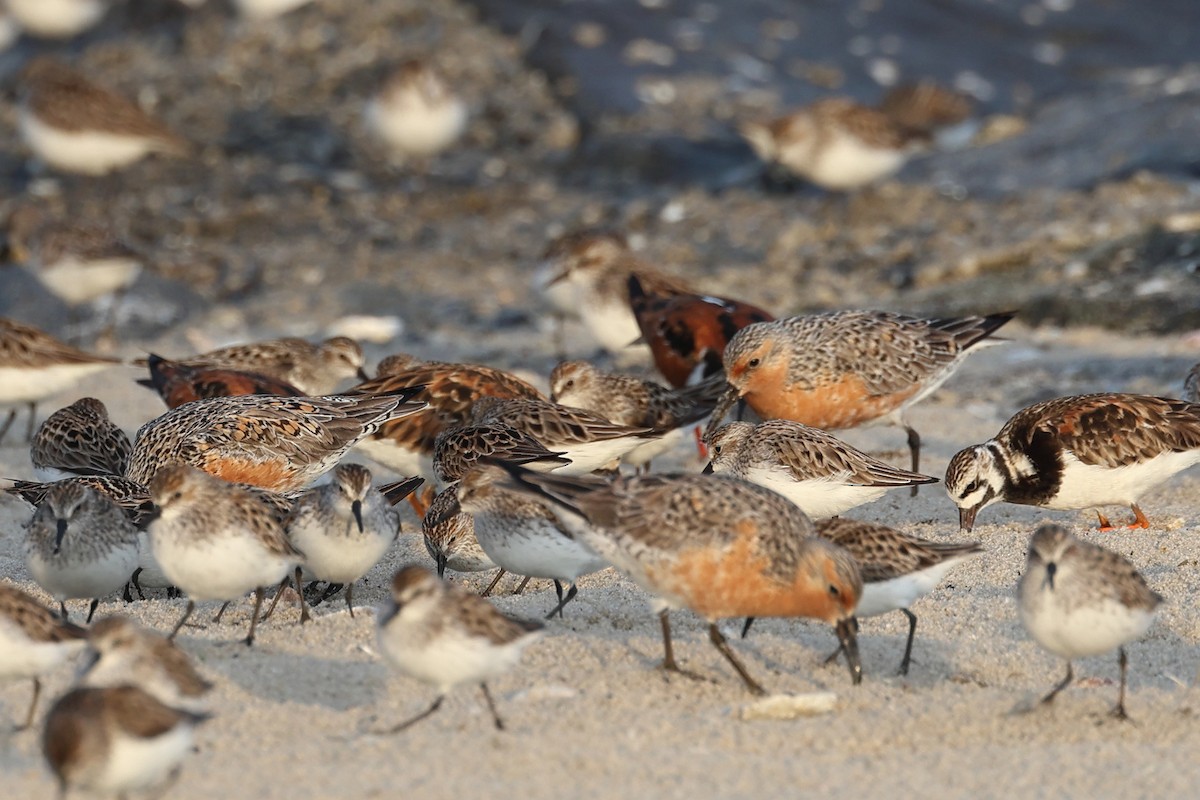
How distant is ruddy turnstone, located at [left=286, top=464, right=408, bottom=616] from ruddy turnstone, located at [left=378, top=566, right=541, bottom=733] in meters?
1.62

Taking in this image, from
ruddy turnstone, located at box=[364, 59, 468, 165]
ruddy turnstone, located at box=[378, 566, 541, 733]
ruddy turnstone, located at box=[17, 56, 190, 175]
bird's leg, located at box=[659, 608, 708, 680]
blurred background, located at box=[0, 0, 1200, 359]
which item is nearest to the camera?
ruddy turnstone, located at box=[378, 566, 541, 733]

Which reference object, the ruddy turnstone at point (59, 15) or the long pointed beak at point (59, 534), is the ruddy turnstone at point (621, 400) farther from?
the ruddy turnstone at point (59, 15)

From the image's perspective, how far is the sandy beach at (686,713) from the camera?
5.97m

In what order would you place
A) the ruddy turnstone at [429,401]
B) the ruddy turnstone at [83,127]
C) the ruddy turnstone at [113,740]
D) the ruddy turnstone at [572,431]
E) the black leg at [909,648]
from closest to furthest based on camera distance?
the ruddy turnstone at [113,740], the black leg at [909,648], the ruddy turnstone at [572,431], the ruddy turnstone at [429,401], the ruddy turnstone at [83,127]

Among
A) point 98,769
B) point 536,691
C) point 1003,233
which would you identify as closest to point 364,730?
point 536,691

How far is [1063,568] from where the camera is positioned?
6.62 m

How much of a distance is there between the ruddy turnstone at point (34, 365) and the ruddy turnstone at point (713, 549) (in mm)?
6512

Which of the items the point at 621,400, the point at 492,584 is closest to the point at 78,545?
the point at 492,584

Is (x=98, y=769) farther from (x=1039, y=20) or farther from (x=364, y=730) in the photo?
(x=1039, y=20)

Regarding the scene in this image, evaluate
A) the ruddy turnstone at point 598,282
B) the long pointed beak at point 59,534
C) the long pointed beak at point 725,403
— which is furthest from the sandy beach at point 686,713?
Result: the ruddy turnstone at point 598,282

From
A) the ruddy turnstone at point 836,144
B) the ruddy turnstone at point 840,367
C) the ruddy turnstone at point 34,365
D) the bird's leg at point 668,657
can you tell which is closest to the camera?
the bird's leg at point 668,657

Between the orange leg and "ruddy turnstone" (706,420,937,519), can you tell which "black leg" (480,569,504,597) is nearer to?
"ruddy turnstone" (706,420,937,519)

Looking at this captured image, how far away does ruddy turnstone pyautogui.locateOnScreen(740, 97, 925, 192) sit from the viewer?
19312 millimetres

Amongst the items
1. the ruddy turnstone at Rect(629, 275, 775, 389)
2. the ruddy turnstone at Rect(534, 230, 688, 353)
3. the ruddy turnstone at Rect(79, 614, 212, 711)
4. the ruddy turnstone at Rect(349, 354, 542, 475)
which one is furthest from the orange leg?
the ruddy turnstone at Rect(79, 614, 212, 711)
